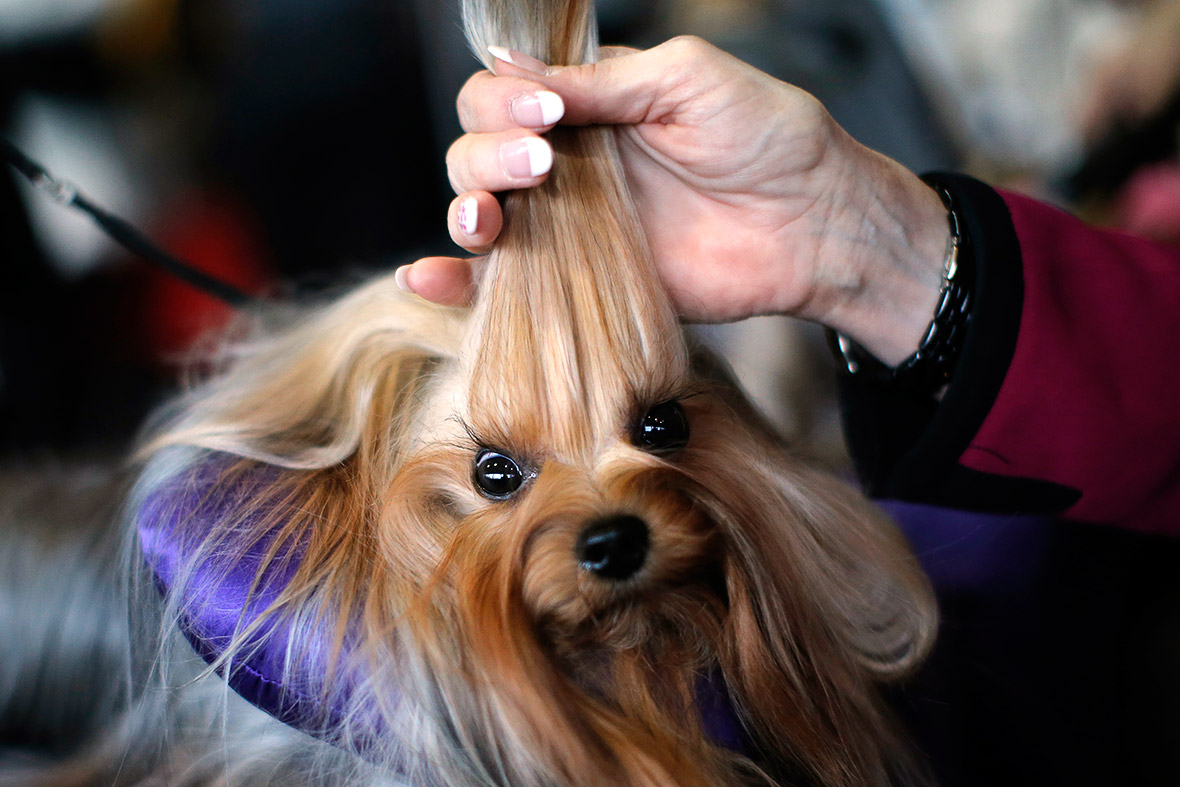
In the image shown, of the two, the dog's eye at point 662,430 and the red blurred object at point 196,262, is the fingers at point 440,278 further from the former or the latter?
the red blurred object at point 196,262

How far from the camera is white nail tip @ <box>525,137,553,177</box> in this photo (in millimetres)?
713

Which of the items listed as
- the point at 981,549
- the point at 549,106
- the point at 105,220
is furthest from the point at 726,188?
the point at 105,220

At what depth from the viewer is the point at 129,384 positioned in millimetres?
2088

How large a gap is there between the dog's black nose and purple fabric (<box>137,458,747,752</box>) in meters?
0.20

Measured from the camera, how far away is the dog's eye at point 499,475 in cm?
76

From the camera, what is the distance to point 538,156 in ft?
2.34

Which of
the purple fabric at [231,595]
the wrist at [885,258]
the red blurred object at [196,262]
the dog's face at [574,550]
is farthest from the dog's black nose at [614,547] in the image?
the red blurred object at [196,262]

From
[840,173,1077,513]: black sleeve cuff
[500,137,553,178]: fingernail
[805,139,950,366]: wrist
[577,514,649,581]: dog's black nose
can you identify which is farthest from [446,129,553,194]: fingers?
[840,173,1077,513]: black sleeve cuff

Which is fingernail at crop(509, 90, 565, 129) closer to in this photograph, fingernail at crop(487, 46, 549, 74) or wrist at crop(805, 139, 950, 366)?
fingernail at crop(487, 46, 549, 74)

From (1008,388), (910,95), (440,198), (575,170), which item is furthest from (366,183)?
(1008,388)

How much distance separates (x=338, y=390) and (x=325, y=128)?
1.74m

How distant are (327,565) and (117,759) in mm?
466

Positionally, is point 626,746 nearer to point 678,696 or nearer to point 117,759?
point 678,696

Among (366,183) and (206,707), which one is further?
(366,183)
